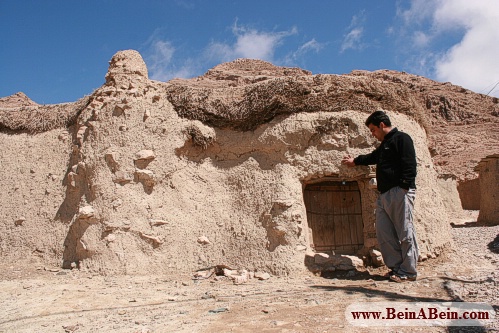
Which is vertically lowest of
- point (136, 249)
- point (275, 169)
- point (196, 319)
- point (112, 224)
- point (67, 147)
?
point (196, 319)

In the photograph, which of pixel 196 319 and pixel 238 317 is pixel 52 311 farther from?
pixel 238 317

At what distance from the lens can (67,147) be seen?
6.68 m

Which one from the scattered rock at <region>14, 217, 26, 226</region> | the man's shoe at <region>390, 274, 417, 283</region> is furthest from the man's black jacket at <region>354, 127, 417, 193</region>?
the scattered rock at <region>14, 217, 26, 226</region>

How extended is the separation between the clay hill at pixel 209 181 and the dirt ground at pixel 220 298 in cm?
44

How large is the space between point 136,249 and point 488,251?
5.04 metres

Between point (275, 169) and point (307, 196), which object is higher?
point (275, 169)

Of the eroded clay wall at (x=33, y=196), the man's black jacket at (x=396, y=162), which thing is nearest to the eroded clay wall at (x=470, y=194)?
the man's black jacket at (x=396, y=162)

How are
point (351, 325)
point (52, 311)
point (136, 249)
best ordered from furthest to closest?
point (136, 249) → point (52, 311) → point (351, 325)

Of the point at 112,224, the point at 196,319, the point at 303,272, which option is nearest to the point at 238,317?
the point at 196,319

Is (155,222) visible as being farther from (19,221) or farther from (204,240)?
(19,221)

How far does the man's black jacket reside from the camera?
14.2ft

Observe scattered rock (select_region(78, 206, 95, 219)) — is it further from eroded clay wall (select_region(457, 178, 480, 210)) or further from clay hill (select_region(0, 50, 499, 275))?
eroded clay wall (select_region(457, 178, 480, 210))

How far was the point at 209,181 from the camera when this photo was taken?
610cm

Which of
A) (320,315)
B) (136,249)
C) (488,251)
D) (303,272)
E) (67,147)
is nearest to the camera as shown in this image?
(320,315)
